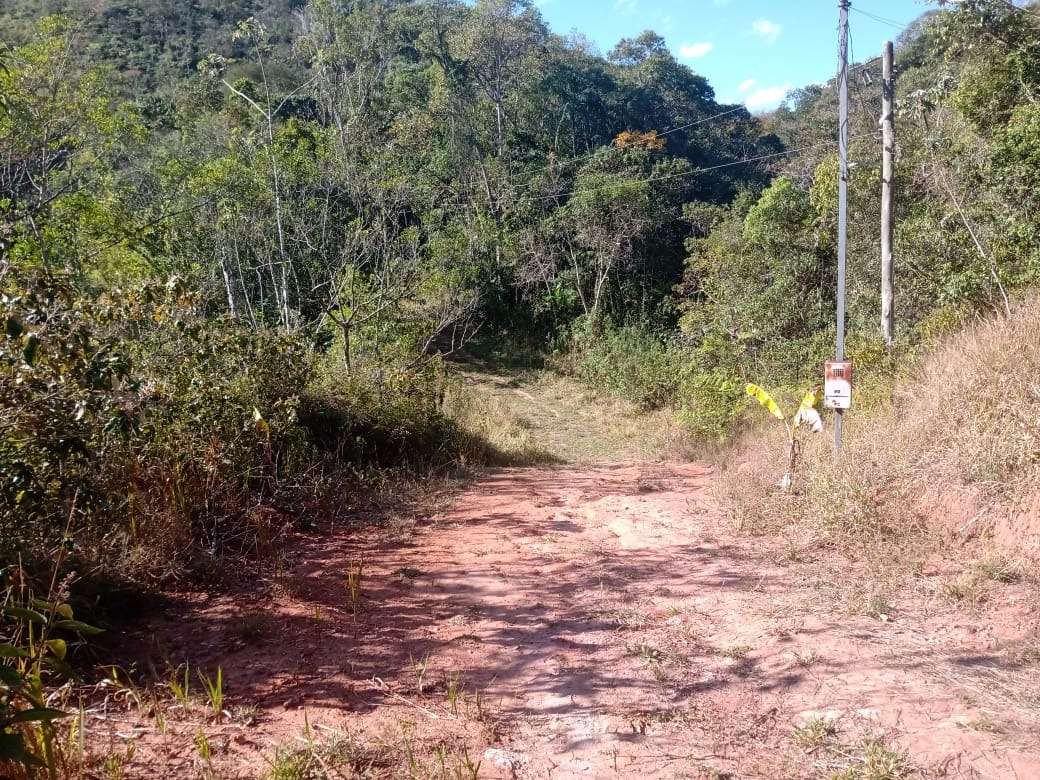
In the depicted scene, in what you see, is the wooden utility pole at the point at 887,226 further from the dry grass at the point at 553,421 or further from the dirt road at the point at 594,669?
the dirt road at the point at 594,669

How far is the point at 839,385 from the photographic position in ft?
19.2

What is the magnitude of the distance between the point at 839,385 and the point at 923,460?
1.07 m

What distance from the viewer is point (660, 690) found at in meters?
3.06

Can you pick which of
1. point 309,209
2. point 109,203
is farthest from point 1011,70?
point 109,203

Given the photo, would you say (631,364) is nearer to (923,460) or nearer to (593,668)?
(923,460)

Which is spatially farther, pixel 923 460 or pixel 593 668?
pixel 923 460

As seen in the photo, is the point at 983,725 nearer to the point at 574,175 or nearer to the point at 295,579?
the point at 295,579

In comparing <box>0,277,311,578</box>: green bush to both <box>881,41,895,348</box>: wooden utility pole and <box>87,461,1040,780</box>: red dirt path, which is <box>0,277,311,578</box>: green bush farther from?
<box>881,41,895,348</box>: wooden utility pole

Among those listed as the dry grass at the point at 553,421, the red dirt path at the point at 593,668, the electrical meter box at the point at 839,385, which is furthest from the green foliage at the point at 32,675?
the dry grass at the point at 553,421

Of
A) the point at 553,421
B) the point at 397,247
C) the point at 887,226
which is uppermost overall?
the point at 887,226

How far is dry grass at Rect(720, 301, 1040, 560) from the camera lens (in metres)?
4.56

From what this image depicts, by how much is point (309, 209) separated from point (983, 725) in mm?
10992

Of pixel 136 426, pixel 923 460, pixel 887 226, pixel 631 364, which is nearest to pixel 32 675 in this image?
pixel 136 426

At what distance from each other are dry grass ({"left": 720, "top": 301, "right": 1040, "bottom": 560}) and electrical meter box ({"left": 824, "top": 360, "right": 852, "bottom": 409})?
0.36 meters
